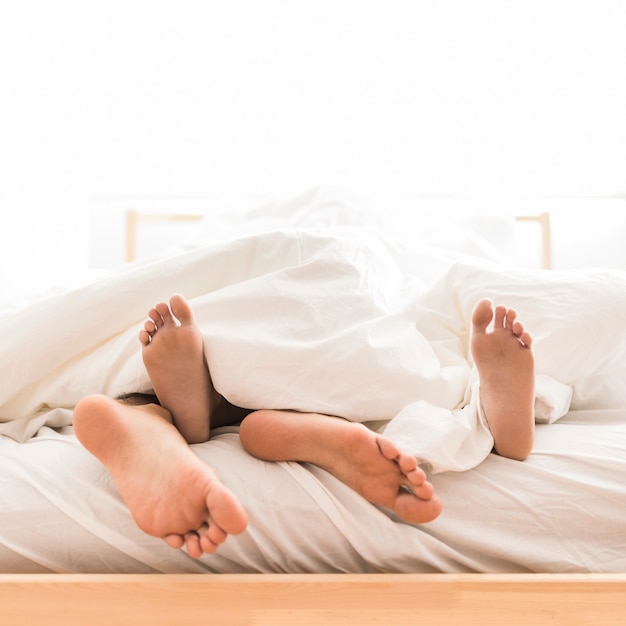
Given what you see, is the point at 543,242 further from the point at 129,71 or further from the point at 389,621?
the point at 389,621

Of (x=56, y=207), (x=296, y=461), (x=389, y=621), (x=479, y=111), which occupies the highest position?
(x=479, y=111)

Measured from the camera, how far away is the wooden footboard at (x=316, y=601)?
2.05 ft

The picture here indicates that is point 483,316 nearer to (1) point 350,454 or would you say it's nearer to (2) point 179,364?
(1) point 350,454

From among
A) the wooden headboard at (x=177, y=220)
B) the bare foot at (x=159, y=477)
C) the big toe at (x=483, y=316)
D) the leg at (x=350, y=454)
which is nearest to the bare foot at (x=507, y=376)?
the big toe at (x=483, y=316)

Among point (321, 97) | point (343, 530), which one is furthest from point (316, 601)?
point (321, 97)

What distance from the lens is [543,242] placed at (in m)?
2.11

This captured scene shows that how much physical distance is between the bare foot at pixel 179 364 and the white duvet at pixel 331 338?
0.08ft

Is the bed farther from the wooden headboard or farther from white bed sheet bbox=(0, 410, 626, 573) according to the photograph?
the wooden headboard

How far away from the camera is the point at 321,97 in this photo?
2.11 m

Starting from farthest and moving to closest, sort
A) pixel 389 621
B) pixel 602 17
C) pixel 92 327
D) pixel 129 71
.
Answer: pixel 129 71 < pixel 602 17 < pixel 92 327 < pixel 389 621

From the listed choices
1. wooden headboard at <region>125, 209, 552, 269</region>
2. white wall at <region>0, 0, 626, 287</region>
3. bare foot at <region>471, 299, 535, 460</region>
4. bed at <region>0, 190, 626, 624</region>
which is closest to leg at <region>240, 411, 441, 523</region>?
bed at <region>0, 190, 626, 624</region>

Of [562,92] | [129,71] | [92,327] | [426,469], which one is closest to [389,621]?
[426,469]

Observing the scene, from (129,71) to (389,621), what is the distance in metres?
2.01

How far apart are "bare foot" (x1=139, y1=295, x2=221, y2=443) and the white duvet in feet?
0.08
